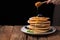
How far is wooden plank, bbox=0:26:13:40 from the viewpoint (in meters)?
1.47

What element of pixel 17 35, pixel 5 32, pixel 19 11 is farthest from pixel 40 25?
pixel 19 11

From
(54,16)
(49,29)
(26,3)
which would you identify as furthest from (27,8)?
(49,29)

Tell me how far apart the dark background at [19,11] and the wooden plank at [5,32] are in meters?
1.16

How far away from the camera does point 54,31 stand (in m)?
1.57


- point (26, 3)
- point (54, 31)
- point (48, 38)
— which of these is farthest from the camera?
point (26, 3)

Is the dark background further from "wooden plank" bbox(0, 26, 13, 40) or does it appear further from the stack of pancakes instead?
the stack of pancakes

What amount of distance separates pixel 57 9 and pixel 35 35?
5.58 feet

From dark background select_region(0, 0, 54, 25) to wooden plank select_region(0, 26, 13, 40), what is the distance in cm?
116

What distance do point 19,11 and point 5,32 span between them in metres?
1.33

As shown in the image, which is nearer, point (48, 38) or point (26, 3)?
point (48, 38)

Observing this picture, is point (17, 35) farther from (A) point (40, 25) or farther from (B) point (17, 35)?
(A) point (40, 25)

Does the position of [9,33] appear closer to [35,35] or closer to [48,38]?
[35,35]

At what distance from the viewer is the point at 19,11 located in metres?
2.91

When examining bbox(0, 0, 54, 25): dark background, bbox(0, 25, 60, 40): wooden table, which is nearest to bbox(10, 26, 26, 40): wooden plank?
bbox(0, 25, 60, 40): wooden table
